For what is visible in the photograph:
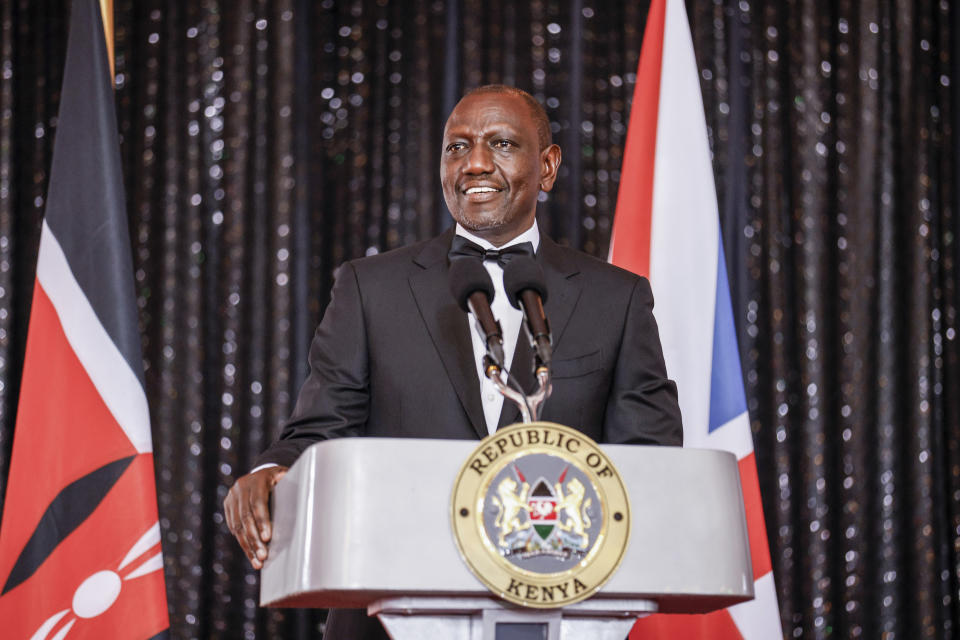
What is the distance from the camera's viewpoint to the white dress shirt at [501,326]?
180 centimetres

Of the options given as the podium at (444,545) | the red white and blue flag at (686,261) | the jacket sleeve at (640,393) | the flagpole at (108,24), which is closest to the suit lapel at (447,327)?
the jacket sleeve at (640,393)

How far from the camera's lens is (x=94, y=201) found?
280cm

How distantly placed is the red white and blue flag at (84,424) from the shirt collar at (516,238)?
1.09 metres

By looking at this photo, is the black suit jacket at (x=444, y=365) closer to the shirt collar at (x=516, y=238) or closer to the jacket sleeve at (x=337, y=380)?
the jacket sleeve at (x=337, y=380)

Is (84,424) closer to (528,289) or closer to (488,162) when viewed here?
(488,162)

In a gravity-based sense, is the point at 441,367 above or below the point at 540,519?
above

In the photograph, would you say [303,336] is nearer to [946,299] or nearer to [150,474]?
[150,474]

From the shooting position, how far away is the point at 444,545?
3.60ft

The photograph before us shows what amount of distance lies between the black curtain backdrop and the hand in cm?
163

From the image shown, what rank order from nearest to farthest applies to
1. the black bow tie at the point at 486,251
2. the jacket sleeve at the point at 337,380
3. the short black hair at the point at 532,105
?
the jacket sleeve at the point at 337,380 → the black bow tie at the point at 486,251 → the short black hair at the point at 532,105

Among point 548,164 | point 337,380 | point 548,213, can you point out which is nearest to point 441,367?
point 337,380

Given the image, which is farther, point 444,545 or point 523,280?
point 523,280

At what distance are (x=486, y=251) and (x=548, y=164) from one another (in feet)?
1.08

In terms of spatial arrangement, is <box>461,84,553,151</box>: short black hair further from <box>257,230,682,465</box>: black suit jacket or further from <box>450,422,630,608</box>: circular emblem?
<box>450,422,630,608</box>: circular emblem
